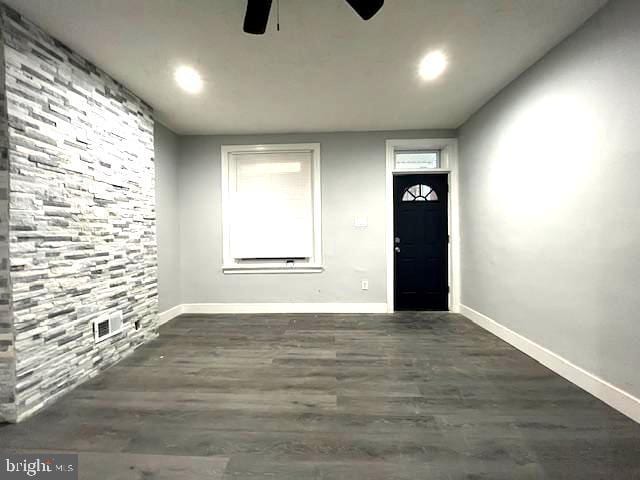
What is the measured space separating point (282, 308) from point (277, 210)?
55.0 inches

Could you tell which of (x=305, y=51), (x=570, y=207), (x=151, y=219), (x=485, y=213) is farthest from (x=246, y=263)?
(x=570, y=207)

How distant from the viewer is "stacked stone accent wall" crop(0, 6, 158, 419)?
1725 millimetres

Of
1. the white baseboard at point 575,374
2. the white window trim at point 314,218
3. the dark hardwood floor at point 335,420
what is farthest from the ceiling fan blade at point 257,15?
the white baseboard at point 575,374

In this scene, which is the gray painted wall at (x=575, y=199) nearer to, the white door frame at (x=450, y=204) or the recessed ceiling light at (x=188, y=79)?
the white door frame at (x=450, y=204)

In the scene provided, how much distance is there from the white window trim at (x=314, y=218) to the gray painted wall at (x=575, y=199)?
6.90 feet

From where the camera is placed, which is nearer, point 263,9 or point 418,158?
point 263,9

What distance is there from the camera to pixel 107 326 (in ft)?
7.83

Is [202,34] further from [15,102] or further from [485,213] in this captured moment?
[485,213]

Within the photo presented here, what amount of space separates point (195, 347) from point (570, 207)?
342 cm

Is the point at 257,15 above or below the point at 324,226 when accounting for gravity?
above

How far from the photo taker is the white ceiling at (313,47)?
1.75 meters

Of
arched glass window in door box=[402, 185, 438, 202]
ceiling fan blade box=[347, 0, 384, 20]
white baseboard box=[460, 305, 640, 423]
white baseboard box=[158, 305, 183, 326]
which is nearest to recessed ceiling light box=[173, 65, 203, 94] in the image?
ceiling fan blade box=[347, 0, 384, 20]

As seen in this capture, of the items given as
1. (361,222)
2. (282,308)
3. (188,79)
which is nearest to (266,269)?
(282,308)

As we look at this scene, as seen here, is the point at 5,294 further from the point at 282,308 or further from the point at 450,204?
the point at 450,204
